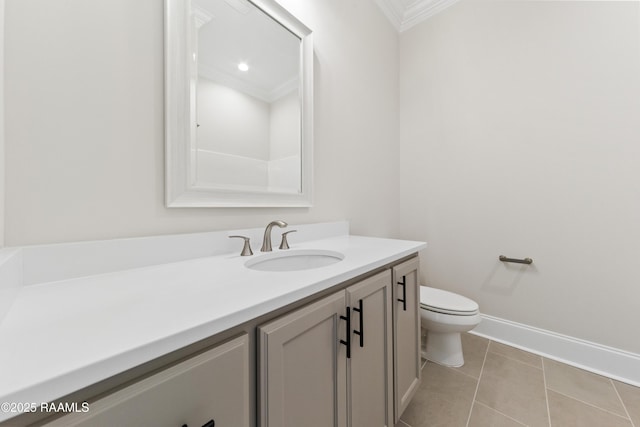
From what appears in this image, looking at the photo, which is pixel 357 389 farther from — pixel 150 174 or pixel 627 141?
pixel 627 141

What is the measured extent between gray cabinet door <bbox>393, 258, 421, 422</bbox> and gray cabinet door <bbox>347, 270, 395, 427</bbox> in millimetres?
52

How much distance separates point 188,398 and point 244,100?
42.8 inches

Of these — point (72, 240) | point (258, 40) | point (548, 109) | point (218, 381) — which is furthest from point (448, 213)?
point (72, 240)

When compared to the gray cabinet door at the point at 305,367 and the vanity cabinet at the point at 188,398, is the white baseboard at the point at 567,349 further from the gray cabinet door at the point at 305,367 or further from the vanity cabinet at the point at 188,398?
the vanity cabinet at the point at 188,398

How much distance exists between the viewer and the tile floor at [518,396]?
42.7 inches

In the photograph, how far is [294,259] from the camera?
106 centimetres

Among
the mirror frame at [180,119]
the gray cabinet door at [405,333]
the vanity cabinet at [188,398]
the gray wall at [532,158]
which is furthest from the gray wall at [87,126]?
the gray wall at [532,158]

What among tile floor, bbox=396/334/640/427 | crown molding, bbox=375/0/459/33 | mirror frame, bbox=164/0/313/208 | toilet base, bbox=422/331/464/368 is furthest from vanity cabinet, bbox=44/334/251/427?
crown molding, bbox=375/0/459/33

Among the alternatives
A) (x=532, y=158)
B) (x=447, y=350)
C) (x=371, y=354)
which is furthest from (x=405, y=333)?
(x=532, y=158)

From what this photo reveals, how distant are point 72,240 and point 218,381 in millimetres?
614

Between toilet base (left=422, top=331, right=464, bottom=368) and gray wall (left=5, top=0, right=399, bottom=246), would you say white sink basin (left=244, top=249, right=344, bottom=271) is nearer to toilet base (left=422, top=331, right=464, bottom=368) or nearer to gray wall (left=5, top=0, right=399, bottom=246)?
gray wall (left=5, top=0, right=399, bottom=246)

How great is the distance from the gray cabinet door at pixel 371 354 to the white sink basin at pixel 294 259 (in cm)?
21

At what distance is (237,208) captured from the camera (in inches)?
40.8

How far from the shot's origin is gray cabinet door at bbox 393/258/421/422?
0.96 meters
